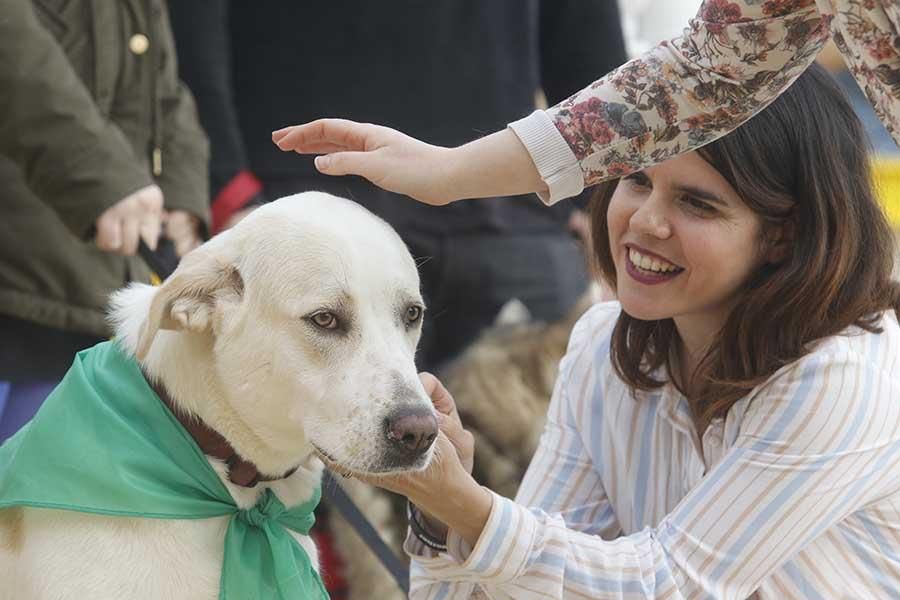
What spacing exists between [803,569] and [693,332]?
1.52 ft

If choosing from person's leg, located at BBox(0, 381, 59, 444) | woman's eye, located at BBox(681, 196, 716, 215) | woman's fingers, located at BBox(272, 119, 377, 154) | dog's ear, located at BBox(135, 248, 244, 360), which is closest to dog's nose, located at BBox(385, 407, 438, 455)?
dog's ear, located at BBox(135, 248, 244, 360)

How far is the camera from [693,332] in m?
2.37

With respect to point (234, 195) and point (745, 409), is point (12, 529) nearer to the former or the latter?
point (745, 409)

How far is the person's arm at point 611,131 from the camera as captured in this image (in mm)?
1840

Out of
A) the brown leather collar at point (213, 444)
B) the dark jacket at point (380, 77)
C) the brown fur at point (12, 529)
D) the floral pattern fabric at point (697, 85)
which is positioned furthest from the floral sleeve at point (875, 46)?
the dark jacket at point (380, 77)

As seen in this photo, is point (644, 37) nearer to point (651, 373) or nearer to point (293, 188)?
point (293, 188)

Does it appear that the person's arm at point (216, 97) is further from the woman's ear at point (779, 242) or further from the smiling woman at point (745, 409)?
the woman's ear at point (779, 242)

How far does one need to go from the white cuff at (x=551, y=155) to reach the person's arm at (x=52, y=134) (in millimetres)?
966

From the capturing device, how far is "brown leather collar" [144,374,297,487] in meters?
1.96

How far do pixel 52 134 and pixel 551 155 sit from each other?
113 cm

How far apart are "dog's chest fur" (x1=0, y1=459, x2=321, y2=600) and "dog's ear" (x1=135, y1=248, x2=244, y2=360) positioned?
0.25m

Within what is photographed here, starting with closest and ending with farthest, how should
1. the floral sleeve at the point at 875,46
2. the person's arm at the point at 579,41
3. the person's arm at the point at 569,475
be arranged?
the floral sleeve at the point at 875,46, the person's arm at the point at 569,475, the person's arm at the point at 579,41

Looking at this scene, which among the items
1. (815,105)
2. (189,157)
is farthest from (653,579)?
(189,157)

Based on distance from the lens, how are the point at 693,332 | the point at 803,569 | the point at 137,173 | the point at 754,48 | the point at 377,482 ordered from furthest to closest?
the point at 137,173 → the point at 693,332 → the point at 803,569 → the point at 377,482 → the point at 754,48
